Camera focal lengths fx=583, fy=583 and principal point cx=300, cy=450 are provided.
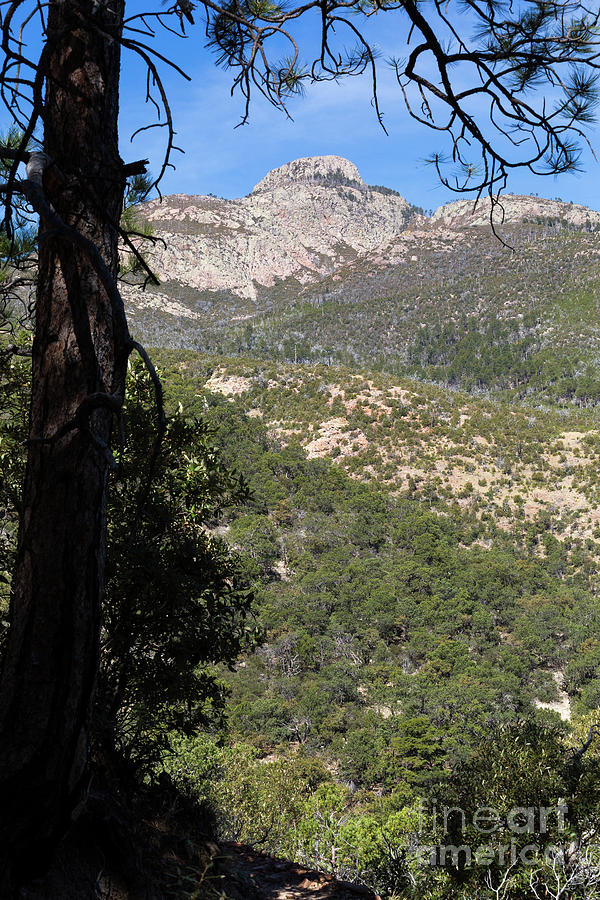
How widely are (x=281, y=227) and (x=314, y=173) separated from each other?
36.2 metres

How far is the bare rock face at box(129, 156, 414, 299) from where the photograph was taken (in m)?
142

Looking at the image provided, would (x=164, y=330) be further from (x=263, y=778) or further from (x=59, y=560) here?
(x=59, y=560)

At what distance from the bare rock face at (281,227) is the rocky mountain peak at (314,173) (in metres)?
0.32

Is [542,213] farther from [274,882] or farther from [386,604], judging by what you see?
[274,882]

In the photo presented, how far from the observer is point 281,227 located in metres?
165

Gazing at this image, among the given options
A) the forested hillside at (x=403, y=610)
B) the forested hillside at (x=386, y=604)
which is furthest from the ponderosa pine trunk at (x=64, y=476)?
the forested hillside at (x=386, y=604)

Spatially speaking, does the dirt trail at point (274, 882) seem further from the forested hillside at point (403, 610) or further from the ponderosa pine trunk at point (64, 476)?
the ponderosa pine trunk at point (64, 476)

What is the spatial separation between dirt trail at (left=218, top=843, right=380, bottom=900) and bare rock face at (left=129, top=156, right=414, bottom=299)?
134m

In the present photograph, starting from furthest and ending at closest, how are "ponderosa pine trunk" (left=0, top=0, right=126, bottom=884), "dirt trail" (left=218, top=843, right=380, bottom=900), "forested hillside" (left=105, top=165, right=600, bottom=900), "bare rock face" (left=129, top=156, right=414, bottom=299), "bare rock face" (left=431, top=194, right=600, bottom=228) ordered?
"bare rock face" (left=129, top=156, right=414, bottom=299), "bare rock face" (left=431, top=194, right=600, bottom=228), "forested hillside" (left=105, top=165, right=600, bottom=900), "dirt trail" (left=218, top=843, right=380, bottom=900), "ponderosa pine trunk" (left=0, top=0, right=126, bottom=884)

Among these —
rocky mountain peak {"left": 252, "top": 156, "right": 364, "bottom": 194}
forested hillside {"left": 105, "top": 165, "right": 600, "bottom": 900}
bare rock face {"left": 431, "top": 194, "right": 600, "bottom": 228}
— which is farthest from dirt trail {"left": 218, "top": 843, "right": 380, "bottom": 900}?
rocky mountain peak {"left": 252, "top": 156, "right": 364, "bottom": 194}

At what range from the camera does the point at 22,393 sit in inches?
158

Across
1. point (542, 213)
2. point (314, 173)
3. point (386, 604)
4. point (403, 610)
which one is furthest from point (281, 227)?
point (403, 610)

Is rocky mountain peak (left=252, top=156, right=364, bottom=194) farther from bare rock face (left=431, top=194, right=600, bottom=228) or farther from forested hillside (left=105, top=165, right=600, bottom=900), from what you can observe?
forested hillside (left=105, top=165, right=600, bottom=900)

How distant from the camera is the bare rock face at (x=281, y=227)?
142 meters
